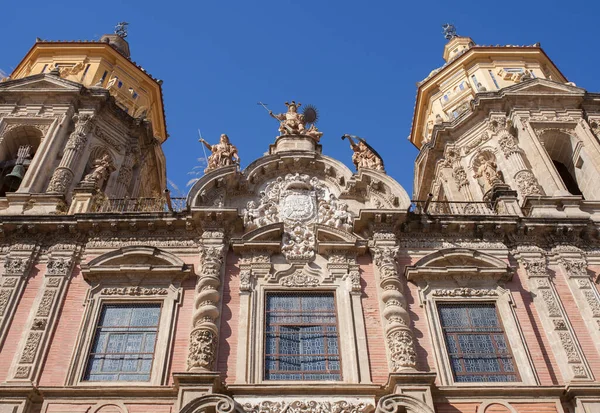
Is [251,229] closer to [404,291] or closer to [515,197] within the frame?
[404,291]

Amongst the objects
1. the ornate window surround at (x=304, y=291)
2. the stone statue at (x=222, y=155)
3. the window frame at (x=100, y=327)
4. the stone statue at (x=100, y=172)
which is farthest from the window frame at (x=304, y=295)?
the stone statue at (x=100, y=172)

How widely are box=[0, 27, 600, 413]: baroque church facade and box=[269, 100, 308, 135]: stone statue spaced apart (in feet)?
0.32

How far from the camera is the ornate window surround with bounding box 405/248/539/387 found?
14.5 metres

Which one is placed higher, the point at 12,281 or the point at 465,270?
the point at 465,270

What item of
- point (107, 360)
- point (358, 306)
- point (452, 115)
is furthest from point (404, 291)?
point (452, 115)

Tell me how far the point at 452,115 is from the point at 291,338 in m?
14.5

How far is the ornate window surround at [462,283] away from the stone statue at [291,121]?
20.1ft

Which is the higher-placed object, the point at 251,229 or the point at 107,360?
the point at 251,229

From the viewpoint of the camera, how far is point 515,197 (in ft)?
59.0

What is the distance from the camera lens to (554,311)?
14.7m

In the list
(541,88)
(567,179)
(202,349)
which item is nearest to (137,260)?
(202,349)

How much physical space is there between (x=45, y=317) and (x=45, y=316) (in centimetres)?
3

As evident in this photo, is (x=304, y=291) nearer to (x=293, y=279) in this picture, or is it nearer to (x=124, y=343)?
(x=293, y=279)

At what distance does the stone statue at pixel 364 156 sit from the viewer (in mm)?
18723
